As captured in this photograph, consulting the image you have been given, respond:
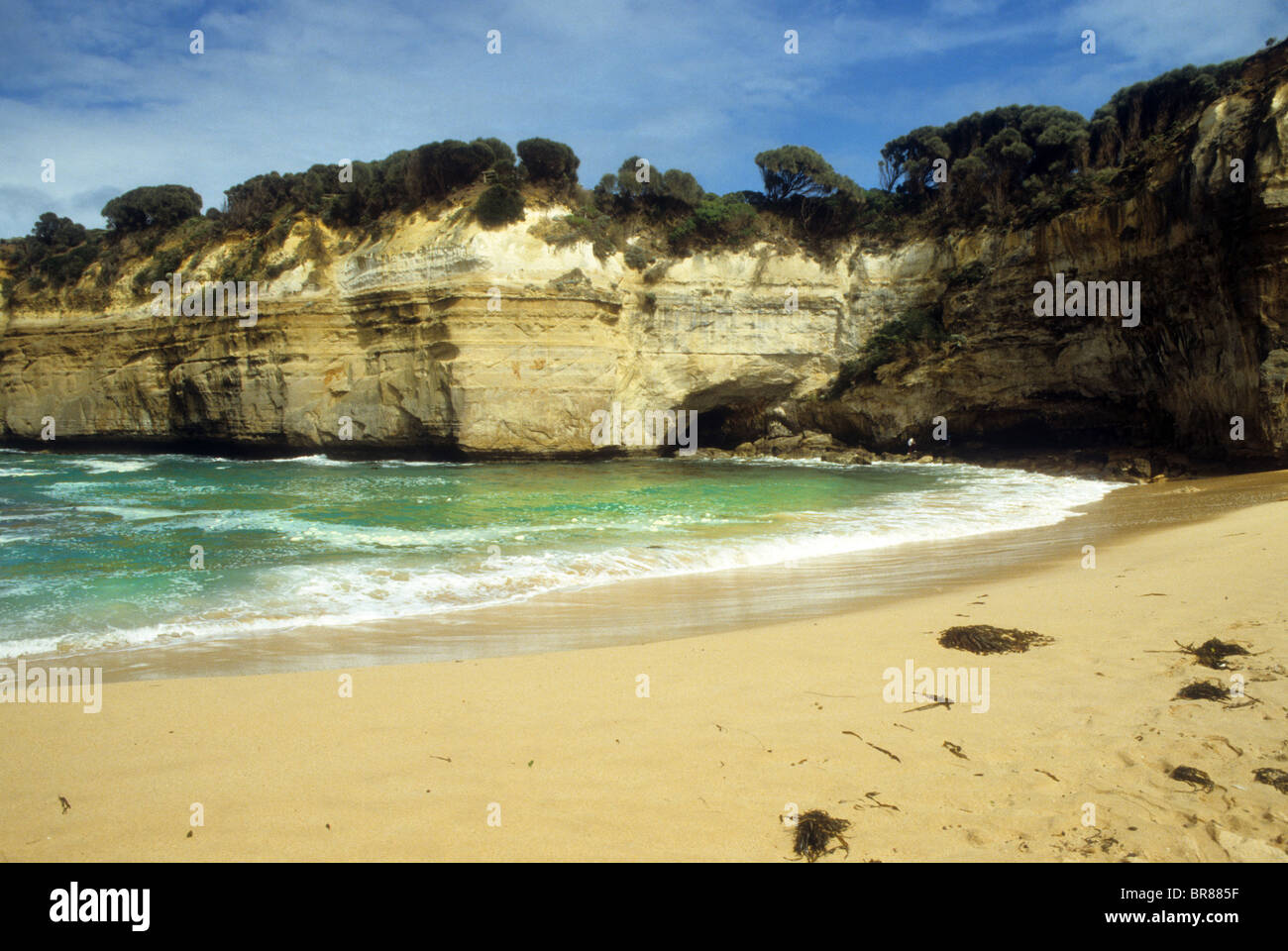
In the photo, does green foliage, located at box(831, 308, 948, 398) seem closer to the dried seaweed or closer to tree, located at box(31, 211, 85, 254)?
the dried seaweed

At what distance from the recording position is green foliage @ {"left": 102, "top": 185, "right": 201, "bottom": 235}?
30.2 m

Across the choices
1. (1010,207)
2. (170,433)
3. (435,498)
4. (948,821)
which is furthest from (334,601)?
(170,433)

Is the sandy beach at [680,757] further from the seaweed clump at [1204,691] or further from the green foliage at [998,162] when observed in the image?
the green foliage at [998,162]

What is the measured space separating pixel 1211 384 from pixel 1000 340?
6.27m

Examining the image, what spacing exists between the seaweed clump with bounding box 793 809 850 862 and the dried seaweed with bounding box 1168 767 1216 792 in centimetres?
141

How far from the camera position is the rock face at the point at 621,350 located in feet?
63.8

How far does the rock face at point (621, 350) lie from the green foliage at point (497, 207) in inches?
15.9

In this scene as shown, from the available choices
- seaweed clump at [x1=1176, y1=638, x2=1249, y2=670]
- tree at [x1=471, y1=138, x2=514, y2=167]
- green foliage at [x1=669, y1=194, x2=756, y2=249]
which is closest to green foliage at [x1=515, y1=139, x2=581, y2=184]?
tree at [x1=471, y1=138, x2=514, y2=167]

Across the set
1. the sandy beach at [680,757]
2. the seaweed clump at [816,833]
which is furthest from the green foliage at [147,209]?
the seaweed clump at [816,833]

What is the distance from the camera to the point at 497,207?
23.3 m

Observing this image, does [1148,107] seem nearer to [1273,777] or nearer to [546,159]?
[546,159]

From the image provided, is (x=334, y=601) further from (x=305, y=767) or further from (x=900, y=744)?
(x=900, y=744)

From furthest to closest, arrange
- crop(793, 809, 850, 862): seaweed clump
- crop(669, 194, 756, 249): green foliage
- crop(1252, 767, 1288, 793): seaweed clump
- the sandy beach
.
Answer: crop(669, 194, 756, 249): green foliage
crop(1252, 767, 1288, 793): seaweed clump
the sandy beach
crop(793, 809, 850, 862): seaweed clump
